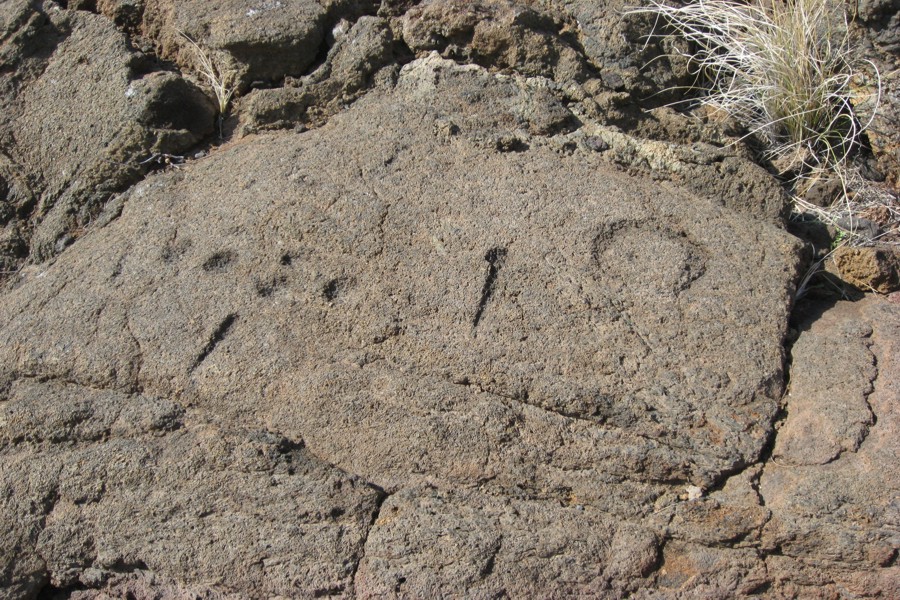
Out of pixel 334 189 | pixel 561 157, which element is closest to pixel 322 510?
pixel 334 189

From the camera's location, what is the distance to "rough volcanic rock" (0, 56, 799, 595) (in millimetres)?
2068

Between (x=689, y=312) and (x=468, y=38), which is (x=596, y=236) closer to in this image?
(x=689, y=312)

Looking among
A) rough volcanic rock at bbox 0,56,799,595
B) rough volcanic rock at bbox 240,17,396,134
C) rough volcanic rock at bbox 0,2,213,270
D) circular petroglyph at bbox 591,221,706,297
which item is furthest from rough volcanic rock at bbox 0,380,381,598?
rough volcanic rock at bbox 240,17,396,134

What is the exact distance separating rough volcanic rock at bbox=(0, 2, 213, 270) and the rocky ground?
0.03 feet

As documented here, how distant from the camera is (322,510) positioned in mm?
2082

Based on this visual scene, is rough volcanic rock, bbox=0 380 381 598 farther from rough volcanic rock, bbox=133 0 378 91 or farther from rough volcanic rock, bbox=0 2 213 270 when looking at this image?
rough volcanic rock, bbox=133 0 378 91

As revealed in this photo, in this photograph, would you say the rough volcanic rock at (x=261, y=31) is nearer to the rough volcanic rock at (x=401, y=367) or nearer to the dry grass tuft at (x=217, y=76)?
the dry grass tuft at (x=217, y=76)

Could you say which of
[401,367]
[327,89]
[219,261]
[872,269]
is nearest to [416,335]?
[401,367]

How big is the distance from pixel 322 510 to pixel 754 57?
227cm

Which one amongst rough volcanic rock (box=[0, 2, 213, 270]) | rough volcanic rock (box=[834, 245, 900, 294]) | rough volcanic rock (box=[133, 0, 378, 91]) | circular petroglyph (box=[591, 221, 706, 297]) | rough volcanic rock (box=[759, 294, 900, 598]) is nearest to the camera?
rough volcanic rock (box=[759, 294, 900, 598])

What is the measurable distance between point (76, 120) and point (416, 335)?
1428 mm

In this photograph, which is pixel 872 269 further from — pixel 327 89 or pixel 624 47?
pixel 327 89

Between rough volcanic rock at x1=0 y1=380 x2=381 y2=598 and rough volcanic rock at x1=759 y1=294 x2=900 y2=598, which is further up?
rough volcanic rock at x1=0 y1=380 x2=381 y2=598

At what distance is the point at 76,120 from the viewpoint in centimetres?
288
